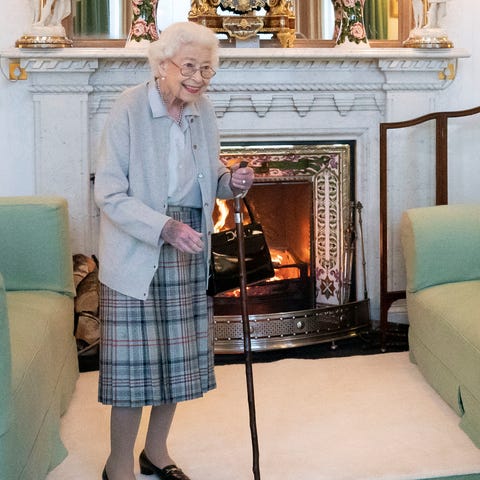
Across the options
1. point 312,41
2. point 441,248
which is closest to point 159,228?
point 441,248

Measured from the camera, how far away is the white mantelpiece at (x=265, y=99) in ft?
14.1

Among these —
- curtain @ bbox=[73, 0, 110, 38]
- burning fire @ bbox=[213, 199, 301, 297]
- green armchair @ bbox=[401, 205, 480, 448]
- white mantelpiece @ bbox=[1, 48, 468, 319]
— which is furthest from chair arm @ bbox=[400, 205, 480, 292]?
curtain @ bbox=[73, 0, 110, 38]

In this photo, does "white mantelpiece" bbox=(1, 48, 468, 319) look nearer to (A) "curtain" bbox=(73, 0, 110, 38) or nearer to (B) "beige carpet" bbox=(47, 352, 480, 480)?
(A) "curtain" bbox=(73, 0, 110, 38)

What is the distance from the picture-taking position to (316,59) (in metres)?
4.40

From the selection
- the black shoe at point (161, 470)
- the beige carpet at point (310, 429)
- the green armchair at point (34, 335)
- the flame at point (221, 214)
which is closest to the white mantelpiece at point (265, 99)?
the flame at point (221, 214)

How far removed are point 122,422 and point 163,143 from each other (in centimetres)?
77

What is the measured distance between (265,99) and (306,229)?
2.29 feet

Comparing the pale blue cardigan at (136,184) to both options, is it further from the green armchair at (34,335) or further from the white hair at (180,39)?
the green armchair at (34,335)

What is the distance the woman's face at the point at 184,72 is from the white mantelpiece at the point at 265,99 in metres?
1.74

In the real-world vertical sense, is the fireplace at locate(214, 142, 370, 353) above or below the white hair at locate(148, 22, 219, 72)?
below

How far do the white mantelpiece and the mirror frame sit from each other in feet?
0.61

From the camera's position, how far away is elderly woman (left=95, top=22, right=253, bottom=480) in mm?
Result: 2500

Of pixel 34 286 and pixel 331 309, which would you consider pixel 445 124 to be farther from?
pixel 34 286

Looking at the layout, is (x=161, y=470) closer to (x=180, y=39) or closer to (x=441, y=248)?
(x=180, y=39)
